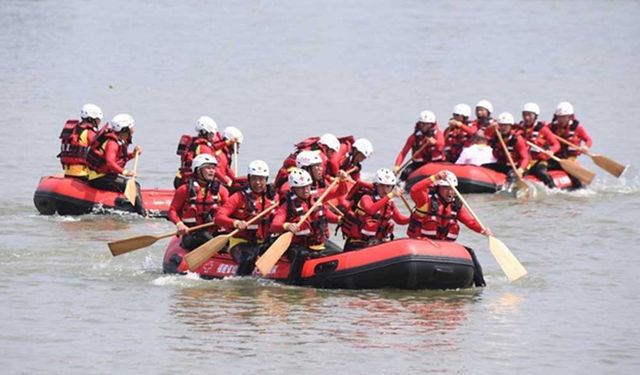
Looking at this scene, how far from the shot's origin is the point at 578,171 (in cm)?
2819

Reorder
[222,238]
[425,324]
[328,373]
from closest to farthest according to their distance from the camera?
[328,373] → [425,324] → [222,238]

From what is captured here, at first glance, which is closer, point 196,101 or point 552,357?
point 552,357

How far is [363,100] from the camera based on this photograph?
40.8 metres

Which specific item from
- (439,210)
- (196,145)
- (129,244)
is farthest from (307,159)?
(196,145)

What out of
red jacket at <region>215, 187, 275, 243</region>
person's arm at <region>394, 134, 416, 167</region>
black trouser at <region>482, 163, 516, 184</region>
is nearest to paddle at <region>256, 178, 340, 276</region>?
red jacket at <region>215, 187, 275, 243</region>

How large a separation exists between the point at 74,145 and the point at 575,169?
29.4 ft

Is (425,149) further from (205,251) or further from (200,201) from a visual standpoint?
(205,251)

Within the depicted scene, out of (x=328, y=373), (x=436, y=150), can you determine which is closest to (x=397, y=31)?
(x=436, y=150)

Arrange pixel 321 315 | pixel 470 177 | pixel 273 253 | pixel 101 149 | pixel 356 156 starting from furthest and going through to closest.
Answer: pixel 470 177 < pixel 101 149 < pixel 356 156 < pixel 273 253 < pixel 321 315

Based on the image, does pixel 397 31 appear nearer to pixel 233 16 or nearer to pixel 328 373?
pixel 233 16

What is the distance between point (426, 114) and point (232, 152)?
3.94m

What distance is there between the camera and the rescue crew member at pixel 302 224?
19266 mm

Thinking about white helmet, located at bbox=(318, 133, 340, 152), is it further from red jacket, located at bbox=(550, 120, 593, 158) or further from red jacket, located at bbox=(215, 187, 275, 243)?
red jacket, located at bbox=(550, 120, 593, 158)

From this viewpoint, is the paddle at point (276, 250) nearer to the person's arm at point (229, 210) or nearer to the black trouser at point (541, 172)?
the person's arm at point (229, 210)
